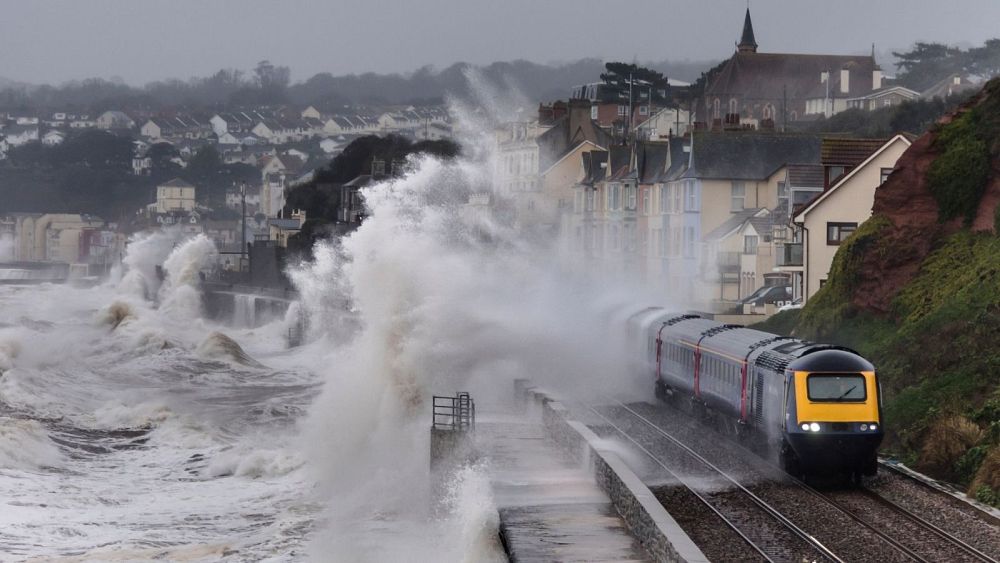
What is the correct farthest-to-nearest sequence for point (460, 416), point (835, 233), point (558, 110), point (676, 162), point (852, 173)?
1. point (558, 110)
2. point (676, 162)
3. point (835, 233)
4. point (852, 173)
5. point (460, 416)

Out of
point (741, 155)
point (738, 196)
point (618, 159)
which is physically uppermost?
point (618, 159)

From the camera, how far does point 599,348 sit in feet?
141

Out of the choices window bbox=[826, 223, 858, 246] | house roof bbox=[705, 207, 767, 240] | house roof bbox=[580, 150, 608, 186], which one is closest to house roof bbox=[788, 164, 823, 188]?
house roof bbox=[705, 207, 767, 240]

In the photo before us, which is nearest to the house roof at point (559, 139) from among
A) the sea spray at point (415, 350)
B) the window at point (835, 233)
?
the sea spray at point (415, 350)

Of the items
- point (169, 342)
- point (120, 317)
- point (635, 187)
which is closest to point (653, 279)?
point (635, 187)

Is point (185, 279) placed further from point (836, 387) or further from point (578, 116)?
point (836, 387)

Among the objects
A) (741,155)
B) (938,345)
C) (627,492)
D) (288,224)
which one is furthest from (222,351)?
(288,224)

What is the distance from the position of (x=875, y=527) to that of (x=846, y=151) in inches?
1208

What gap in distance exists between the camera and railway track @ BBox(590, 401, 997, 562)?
18.1 meters

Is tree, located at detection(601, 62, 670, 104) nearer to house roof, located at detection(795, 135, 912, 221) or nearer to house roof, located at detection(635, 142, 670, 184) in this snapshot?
house roof, located at detection(635, 142, 670, 184)

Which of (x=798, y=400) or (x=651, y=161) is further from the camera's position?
(x=651, y=161)

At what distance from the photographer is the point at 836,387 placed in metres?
22.8

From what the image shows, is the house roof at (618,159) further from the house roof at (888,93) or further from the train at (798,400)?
the train at (798,400)

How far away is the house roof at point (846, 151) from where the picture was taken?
4850cm
